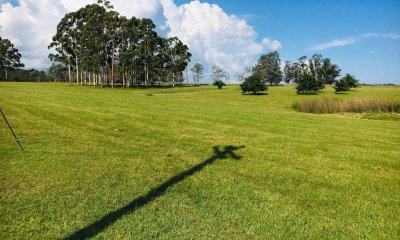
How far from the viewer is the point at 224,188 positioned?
7711 millimetres

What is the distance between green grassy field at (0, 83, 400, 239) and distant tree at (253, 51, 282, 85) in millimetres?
142336

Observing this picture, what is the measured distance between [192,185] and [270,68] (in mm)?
153807

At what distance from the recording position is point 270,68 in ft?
513

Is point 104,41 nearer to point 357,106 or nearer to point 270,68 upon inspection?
point 357,106

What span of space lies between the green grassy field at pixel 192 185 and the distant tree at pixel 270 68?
5604 inches

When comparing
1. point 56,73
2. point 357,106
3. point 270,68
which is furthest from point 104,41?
point 56,73

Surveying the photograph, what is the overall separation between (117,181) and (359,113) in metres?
25.8

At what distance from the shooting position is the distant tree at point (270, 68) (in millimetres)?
154375

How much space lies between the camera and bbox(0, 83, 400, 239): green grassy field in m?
5.85

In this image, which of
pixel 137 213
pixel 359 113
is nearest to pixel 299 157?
pixel 137 213

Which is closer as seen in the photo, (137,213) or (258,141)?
(137,213)

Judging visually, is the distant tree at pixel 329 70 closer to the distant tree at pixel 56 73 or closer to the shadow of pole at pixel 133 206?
the distant tree at pixel 56 73

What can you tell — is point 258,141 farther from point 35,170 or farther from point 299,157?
point 35,170

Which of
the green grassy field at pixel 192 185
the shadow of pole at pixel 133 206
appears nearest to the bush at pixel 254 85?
the green grassy field at pixel 192 185
